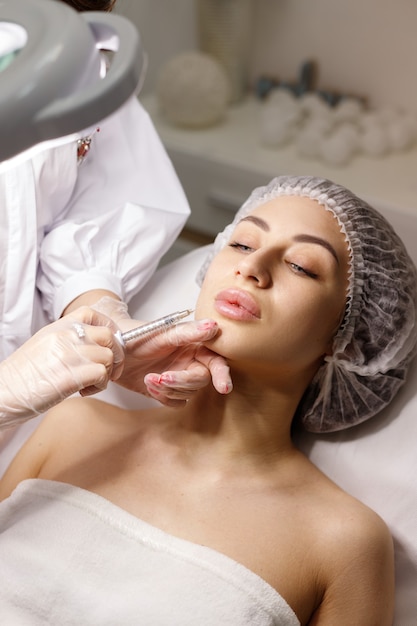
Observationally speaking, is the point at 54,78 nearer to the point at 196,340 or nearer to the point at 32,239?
the point at 196,340

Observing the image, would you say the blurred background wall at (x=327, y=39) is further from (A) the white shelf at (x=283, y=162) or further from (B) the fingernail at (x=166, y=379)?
(B) the fingernail at (x=166, y=379)

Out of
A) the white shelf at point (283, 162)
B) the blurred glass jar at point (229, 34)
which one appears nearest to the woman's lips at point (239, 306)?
the white shelf at point (283, 162)

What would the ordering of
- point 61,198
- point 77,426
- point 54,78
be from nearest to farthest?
point 54,78, point 77,426, point 61,198

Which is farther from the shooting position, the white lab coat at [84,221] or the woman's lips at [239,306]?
the white lab coat at [84,221]

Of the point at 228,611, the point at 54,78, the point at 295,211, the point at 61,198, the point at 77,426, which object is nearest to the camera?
the point at 54,78

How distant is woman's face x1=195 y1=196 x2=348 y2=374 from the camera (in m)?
1.13

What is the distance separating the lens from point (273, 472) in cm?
127

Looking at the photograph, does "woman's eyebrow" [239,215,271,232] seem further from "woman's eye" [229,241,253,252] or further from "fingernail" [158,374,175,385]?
"fingernail" [158,374,175,385]

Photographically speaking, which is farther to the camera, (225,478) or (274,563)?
(225,478)

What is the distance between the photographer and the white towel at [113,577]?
1.08 m

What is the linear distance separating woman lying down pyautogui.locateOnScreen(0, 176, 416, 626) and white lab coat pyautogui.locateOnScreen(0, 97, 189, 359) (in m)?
0.27

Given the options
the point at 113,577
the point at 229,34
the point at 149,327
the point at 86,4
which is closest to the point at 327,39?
the point at 229,34

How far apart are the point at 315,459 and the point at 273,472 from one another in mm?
148

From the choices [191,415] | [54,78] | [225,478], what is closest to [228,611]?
[225,478]
